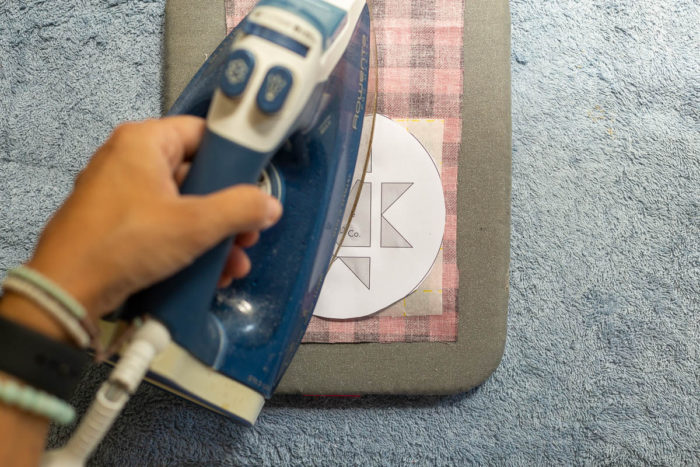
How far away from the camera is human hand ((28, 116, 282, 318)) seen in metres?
0.36

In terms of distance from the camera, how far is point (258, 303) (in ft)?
1.59

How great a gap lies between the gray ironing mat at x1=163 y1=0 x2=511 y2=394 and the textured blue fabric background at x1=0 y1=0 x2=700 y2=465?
5 centimetres

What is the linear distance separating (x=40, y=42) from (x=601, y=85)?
2.45 ft

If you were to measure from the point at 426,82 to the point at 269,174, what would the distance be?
10.6 inches

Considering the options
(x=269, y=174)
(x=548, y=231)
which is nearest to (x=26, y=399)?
(x=269, y=174)

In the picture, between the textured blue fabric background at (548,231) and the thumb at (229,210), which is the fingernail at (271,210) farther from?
the textured blue fabric background at (548,231)

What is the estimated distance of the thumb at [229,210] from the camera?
1.20ft

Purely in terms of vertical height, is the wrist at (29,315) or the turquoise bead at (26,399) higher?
the wrist at (29,315)

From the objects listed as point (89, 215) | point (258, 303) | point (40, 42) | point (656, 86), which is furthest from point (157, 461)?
point (656, 86)

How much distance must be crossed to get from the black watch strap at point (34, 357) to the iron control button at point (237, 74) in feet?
0.68

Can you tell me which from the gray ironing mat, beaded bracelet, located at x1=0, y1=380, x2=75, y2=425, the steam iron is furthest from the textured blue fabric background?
beaded bracelet, located at x1=0, y1=380, x2=75, y2=425

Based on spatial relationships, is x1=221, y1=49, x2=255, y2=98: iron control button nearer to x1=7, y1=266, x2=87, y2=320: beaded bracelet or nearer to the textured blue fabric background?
x1=7, y1=266, x2=87, y2=320: beaded bracelet

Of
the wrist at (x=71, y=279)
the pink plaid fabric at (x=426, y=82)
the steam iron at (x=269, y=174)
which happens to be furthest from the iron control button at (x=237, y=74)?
the pink plaid fabric at (x=426, y=82)

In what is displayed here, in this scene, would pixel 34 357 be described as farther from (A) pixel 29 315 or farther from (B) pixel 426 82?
(B) pixel 426 82
